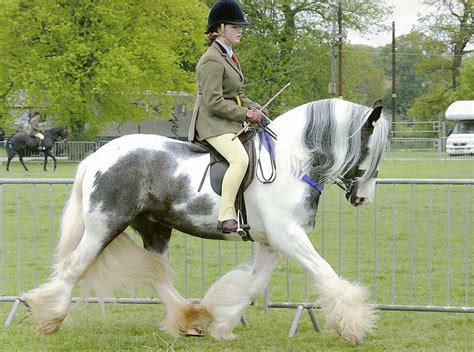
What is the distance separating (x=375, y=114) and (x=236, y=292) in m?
1.76

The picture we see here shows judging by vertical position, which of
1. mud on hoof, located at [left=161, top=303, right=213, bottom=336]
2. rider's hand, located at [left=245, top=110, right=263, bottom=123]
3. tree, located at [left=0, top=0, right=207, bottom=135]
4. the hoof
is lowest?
the hoof

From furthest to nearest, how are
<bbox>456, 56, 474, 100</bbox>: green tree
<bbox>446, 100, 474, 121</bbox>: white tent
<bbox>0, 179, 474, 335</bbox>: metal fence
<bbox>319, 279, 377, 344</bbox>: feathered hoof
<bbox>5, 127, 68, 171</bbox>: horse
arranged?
<bbox>456, 56, 474, 100</bbox>: green tree < <bbox>446, 100, 474, 121</bbox>: white tent < <bbox>5, 127, 68, 171</bbox>: horse < <bbox>0, 179, 474, 335</bbox>: metal fence < <bbox>319, 279, 377, 344</bbox>: feathered hoof

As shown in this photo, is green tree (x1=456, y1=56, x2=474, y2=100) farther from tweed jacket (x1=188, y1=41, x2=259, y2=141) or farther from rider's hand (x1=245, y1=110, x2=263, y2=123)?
rider's hand (x1=245, y1=110, x2=263, y2=123)

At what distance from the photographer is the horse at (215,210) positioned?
6.76m

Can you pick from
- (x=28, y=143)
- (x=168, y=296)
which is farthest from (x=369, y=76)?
(x=168, y=296)

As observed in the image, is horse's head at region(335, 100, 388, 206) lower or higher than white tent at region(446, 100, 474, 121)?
lower

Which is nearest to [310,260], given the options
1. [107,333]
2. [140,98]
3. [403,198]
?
[107,333]

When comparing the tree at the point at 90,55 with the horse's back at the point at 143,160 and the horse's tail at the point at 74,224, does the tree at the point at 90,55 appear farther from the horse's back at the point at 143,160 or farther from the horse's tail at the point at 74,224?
the horse's back at the point at 143,160

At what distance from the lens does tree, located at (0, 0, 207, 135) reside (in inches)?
1624

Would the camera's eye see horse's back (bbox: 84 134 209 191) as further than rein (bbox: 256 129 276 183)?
Yes

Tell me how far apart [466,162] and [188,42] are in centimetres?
1683

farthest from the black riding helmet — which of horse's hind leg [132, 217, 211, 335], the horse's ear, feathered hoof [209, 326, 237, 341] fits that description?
feathered hoof [209, 326, 237, 341]

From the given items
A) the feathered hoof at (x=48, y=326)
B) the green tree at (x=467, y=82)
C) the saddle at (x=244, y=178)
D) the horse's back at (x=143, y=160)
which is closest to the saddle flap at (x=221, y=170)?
the saddle at (x=244, y=178)

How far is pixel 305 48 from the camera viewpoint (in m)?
57.8
